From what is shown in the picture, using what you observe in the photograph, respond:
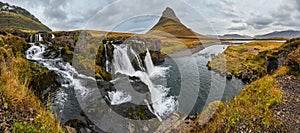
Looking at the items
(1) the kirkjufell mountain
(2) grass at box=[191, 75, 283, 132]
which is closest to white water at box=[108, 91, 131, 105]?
(2) grass at box=[191, 75, 283, 132]

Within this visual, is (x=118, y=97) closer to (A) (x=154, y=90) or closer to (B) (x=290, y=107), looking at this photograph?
(A) (x=154, y=90)

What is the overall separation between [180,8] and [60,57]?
38.9ft

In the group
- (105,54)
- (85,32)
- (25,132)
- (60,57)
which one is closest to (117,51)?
(105,54)

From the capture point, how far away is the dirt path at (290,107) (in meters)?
7.15

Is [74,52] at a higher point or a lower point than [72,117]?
higher

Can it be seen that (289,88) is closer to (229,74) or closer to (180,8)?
(180,8)

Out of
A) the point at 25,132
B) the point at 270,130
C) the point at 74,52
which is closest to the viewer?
the point at 25,132

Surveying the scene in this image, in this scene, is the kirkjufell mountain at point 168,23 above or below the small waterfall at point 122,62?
above

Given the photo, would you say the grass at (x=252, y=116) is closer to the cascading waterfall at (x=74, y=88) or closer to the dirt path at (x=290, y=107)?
the dirt path at (x=290, y=107)

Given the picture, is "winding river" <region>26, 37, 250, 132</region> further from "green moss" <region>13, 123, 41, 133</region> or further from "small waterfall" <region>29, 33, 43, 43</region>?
"small waterfall" <region>29, 33, 43, 43</region>

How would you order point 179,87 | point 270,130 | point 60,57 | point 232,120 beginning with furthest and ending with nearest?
point 179,87, point 60,57, point 232,120, point 270,130

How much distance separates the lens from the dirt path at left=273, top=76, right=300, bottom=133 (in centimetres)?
715

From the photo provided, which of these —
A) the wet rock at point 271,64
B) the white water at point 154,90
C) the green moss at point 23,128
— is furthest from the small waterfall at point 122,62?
the green moss at point 23,128

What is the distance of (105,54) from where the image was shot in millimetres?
20125
